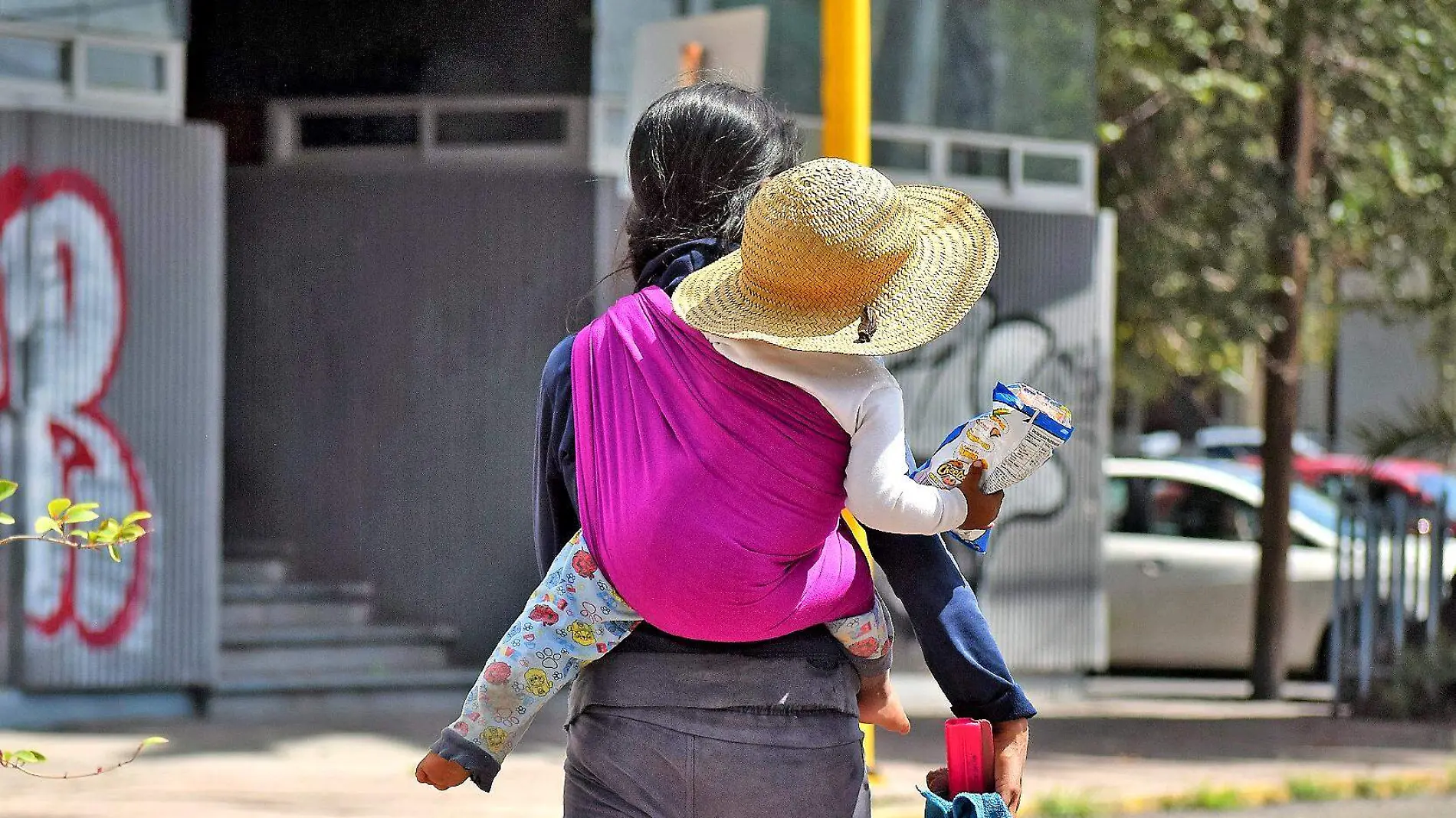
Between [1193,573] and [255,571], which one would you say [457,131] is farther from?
[1193,573]

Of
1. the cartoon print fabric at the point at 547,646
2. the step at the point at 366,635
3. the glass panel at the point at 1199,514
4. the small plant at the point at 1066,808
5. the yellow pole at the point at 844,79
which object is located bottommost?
the small plant at the point at 1066,808

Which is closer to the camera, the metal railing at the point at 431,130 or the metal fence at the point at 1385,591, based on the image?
the metal railing at the point at 431,130

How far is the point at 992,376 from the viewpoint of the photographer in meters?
9.87

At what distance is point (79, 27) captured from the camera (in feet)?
25.7

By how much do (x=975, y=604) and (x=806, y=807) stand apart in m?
0.35

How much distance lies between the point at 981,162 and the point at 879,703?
763cm

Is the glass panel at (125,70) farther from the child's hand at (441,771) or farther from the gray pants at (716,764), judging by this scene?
the gray pants at (716,764)

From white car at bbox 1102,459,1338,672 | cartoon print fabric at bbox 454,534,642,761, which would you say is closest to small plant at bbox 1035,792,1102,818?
Result: white car at bbox 1102,459,1338,672

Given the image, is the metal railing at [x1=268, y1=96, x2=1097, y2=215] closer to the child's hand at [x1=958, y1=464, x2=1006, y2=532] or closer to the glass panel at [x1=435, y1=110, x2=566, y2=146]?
the glass panel at [x1=435, y1=110, x2=566, y2=146]

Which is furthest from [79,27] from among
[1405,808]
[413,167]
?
[1405,808]

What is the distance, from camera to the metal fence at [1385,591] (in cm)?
970

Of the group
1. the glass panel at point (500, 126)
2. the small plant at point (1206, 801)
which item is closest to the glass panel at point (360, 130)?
the glass panel at point (500, 126)

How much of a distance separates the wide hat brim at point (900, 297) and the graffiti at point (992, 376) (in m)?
7.12

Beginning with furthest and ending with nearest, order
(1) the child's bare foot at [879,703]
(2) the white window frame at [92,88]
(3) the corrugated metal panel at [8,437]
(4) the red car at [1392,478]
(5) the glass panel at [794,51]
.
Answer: (4) the red car at [1392,478]
(5) the glass panel at [794,51]
(2) the white window frame at [92,88]
(3) the corrugated metal panel at [8,437]
(1) the child's bare foot at [879,703]
